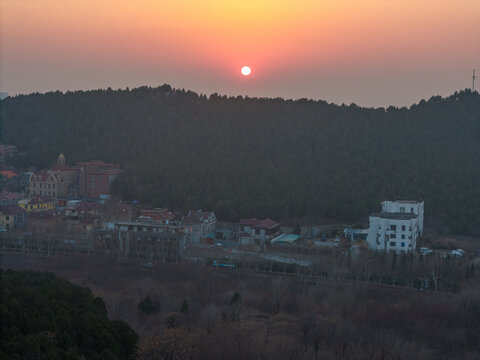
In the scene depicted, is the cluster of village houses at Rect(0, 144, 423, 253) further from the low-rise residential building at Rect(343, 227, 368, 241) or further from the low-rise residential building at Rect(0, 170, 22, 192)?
the low-rise residential building at Rect(0, 170, 22, 192)

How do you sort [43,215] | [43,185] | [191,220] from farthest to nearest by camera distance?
[43,185]
[43,215]
[191,220]

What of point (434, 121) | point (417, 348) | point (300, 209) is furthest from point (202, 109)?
point (417, 348)

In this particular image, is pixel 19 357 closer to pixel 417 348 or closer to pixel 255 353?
pixel 255 353

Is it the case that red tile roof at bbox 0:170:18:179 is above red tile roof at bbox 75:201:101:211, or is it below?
above

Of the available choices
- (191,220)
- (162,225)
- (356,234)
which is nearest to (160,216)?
(162,225)

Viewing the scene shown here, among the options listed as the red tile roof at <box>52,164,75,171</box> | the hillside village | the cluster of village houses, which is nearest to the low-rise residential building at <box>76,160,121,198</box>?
the red tile roof at <box>52,164,75,171</box>

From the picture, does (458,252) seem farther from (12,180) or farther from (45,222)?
(12,180)

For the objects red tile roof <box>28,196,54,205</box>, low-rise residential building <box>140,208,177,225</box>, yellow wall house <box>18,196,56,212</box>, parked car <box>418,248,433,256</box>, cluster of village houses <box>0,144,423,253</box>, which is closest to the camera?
parked car <box>418,248,433,256</box>

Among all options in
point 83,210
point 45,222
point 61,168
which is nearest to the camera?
point 45,222
